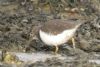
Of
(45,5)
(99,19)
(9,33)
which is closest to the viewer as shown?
(9,33)

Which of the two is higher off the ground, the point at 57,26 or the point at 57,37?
the point at 57,26

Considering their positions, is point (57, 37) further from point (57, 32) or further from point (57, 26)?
point (57, 26)

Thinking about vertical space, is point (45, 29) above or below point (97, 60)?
above

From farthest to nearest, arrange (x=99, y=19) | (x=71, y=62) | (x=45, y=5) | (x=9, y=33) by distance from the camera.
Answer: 1. (x=45, y=5)
2. (x=99, y=19)
3. (x=9, y=33)
4. (x=71, y=62)

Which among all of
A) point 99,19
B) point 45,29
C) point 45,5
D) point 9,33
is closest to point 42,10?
point 45,5

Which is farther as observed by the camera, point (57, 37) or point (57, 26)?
point (57, 26)

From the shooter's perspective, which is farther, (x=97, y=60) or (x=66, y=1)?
(x=66, y=1)

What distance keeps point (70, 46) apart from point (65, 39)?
1.04 meters

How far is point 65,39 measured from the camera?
9.49 meters

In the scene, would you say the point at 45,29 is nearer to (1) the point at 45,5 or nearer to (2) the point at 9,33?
(2) the point at 9,33

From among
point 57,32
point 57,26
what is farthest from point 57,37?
point 57,26

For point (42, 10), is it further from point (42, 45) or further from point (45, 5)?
point (42, 45)

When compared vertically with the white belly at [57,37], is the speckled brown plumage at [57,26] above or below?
above

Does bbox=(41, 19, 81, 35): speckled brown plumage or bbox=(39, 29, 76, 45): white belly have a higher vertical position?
bbox=(41, 19, 81, 35): speckled brown plumage
